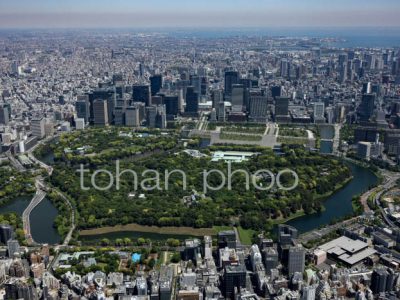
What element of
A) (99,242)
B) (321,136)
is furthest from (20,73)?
(99,242)

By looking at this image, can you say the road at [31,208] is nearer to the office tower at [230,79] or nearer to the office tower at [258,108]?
the office tower at [258,108]

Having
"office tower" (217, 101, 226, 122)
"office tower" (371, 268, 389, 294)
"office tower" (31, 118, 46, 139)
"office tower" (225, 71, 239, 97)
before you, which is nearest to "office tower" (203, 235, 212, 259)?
"office tower" (371, 268, 389, 294)

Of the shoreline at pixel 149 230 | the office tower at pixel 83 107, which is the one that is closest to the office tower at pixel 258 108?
the office tower at pixel 83 107

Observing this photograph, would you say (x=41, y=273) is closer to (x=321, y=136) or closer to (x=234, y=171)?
(x=234, y=171)

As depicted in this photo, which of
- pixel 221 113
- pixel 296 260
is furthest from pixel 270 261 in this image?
pixel 221 113

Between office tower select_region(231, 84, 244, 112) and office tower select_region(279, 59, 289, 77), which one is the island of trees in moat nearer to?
office tower select_region(231, 84, 244, 112)
